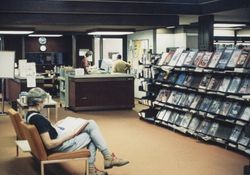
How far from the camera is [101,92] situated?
1277 cm

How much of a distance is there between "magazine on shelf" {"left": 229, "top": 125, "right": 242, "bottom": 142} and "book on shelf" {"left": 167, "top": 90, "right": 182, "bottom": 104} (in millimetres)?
2039

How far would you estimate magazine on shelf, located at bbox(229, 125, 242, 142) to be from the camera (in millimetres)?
7453

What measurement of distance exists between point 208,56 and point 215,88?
757mm

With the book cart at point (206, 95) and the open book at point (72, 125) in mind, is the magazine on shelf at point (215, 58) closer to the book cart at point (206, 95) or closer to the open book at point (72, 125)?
the book cart at point (206, 95)

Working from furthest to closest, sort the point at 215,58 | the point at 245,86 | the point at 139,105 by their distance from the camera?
the point at 139,105 < the point at 215,58 < the point at 245,86

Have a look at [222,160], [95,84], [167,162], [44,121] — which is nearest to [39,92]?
[44,121]

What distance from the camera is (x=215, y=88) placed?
818cm

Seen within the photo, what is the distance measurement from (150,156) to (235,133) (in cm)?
153

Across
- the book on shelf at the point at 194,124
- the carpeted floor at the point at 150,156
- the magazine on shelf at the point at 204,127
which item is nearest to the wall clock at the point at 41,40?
the carpeted floor at the point at 150,156

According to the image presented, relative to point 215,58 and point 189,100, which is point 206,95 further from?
point 215,58

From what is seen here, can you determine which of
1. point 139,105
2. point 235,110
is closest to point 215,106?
point 235,110

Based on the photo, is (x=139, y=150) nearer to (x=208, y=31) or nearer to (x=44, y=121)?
(x=44, y=121)

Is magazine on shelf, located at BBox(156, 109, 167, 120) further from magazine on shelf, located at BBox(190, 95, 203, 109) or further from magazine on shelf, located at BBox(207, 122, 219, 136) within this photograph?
magazine on shelf, located at BBox(207, 122, 219, 136)

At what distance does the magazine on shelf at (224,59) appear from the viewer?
8023 mm
